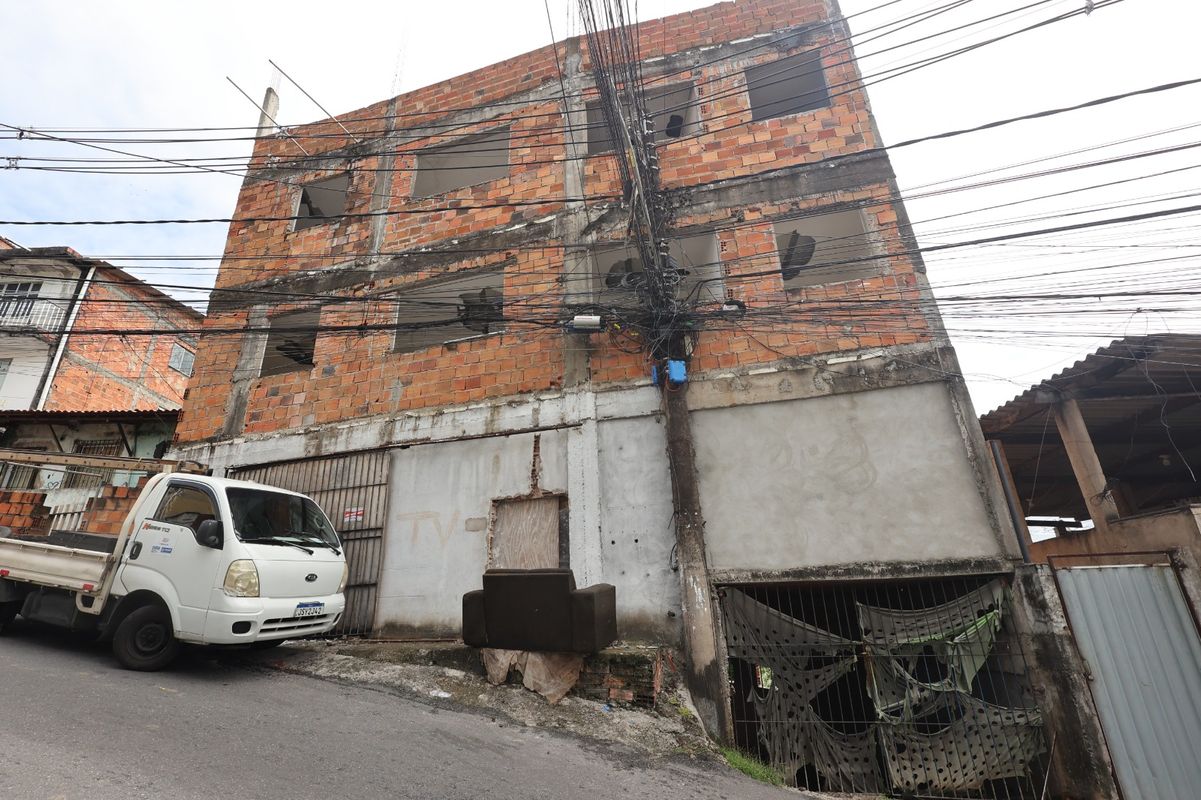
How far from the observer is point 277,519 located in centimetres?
576

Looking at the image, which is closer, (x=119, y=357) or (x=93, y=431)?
(x=93, y=431)

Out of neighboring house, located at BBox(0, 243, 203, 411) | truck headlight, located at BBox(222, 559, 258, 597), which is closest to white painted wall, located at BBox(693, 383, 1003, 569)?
truck headlight, located at BBox(222, 559, 258, 597)

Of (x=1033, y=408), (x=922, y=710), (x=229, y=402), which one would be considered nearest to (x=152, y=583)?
(x=229, y=402)

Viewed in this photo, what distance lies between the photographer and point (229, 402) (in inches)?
372

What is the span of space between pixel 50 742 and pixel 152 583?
6.95 feet

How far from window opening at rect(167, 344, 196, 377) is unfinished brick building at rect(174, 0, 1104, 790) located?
10.3 meters

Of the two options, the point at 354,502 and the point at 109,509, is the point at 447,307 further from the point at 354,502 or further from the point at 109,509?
the point at 109,509

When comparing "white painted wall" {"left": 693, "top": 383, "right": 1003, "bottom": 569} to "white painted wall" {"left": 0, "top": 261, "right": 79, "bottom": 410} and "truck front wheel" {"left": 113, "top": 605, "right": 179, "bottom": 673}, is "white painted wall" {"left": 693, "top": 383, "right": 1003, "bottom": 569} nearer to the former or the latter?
"truck front wheel" {"left": 113, "top": 605, "right": 179, "bottom": 673}

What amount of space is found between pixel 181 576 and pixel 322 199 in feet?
29.4

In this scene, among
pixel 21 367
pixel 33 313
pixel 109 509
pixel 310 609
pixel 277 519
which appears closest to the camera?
pixel 310 609

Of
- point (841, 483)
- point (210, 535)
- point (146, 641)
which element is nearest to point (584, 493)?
point (841, 483)

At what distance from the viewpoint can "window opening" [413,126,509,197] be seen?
10.1 m

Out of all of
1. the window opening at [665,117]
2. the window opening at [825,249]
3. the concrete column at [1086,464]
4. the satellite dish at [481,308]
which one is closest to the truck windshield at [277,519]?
the satellite dish at [481,308]

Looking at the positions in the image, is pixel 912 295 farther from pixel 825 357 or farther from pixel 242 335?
pixel 242 335
